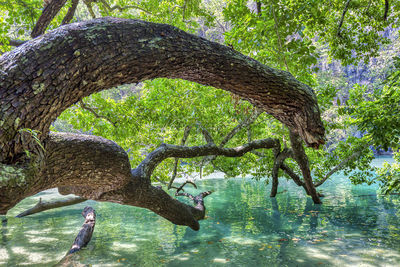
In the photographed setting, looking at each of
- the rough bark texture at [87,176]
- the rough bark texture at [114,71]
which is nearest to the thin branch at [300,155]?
the rough bark texture at [87,176]

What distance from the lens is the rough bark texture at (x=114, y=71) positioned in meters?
1.50

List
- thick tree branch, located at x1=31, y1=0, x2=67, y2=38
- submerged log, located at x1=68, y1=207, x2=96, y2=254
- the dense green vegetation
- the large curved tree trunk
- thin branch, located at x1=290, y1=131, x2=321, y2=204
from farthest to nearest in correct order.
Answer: thin branch, located at x1=290, y1=131, x2=321, y2=204 < submerged log, located at x1=68, y1=207, x2=96, y2=254 < the dense green vegetation < thick tree branch, located at x1=31, y1=0, x2=67, y2=38 < the large curved tree trunk

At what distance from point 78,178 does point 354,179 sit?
8671mm

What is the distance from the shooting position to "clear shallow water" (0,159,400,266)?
4309mm

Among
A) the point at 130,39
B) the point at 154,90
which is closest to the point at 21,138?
the point at 130,39

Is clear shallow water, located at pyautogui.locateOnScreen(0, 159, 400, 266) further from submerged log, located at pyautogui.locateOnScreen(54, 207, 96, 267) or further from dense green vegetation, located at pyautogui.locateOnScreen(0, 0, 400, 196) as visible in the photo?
dense green vegetation, located at pyautogui.locateOnScreen(0, 0, 400, 196)

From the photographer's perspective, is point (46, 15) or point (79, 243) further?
point (79, 243)

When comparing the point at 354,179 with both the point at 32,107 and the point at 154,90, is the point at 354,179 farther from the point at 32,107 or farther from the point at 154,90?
the point at 32,107

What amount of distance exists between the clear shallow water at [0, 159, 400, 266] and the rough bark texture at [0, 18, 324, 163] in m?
2.88

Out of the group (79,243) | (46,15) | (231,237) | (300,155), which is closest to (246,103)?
(300,155)

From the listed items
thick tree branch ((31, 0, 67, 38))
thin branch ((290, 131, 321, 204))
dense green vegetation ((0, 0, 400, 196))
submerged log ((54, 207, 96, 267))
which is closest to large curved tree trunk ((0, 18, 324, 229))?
dense green vegetation ((0, 0, 400, 196))

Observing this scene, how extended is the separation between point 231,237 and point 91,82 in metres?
4.54

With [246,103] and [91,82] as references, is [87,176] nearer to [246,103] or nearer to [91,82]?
[91,82]

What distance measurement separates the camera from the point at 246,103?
6.07 m
